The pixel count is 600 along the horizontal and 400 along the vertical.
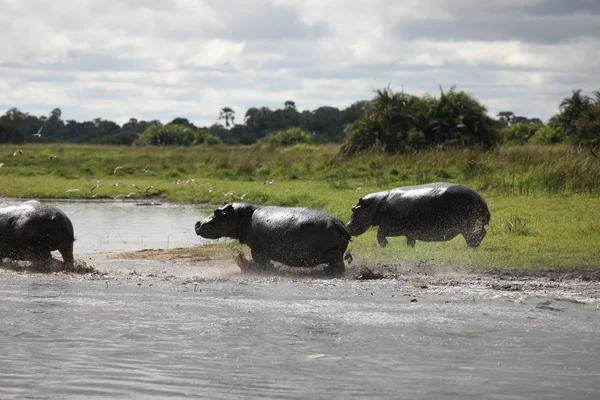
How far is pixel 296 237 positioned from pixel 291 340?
116 inches

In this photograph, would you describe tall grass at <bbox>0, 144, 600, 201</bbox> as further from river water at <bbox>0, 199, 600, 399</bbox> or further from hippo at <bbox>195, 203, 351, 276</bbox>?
river water at <bbox>0, 199, 600, 399</bbox>

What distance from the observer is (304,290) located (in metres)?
9.55

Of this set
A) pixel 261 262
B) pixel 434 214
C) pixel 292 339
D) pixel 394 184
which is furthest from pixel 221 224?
pixel 394 184

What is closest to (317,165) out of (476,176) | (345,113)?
(476,176)

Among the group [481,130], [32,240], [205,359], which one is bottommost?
[205,359]

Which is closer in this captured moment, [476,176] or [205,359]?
[205,359]

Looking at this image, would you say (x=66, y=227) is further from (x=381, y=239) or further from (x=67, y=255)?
(x=381, y=239)

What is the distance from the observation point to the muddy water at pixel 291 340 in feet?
20.4

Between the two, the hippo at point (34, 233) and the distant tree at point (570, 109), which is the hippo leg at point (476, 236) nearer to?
the hippo at point (34, 233)

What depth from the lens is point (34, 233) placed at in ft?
34.7

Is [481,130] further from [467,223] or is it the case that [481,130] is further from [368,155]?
[467,223]

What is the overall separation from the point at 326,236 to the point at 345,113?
323ft

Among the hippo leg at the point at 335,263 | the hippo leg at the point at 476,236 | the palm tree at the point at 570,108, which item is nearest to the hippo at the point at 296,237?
the hippo leg at the point at 335,263

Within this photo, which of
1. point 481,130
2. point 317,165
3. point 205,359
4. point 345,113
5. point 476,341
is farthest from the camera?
point 345,113
